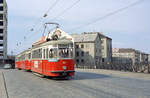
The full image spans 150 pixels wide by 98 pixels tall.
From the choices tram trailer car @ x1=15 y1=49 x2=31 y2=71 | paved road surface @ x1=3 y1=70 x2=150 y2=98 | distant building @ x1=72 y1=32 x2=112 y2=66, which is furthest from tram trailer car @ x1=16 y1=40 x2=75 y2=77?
distant building @ x1=72 y1=32 x2=112 y2=66

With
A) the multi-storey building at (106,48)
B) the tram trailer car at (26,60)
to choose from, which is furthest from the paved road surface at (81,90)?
the multi-storey building at (106,48)

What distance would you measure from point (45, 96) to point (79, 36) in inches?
2676

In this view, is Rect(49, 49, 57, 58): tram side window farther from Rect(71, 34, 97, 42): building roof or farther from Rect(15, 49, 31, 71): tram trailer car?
Rect(71, 34, 97, 42): building roof

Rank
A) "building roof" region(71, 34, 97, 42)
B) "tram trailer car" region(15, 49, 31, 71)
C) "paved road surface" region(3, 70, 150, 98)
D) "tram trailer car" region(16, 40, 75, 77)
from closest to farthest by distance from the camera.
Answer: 1. "paved road surface" region(3, 70, 150, 98)
2. "tram trailer car" region(16, 40, 75, 77)
3. "tram trailer car" region(15, 49, 31, 71)
4. "building roof" region(71, 34, 97, 42)

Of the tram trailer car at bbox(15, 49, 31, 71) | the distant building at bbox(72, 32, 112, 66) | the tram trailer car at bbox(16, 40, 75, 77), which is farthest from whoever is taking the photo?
the distant building at bbox(72, 32, 112, 66)

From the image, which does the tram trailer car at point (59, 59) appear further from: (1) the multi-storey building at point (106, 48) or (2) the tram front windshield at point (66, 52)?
(1) the multi-storey building at point (106, 48)

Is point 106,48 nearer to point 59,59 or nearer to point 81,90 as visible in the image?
point 59,59

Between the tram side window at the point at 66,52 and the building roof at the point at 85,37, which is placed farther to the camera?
the building roof at the point at 85,37

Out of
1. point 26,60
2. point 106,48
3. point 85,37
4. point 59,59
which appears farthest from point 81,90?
point 106,48

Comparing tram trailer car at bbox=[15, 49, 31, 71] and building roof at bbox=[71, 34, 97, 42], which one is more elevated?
building roof at bbox=[71, 34, 97, 42]

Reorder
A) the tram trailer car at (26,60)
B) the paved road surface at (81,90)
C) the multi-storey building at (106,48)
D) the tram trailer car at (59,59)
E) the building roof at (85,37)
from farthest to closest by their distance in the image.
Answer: the multi-storey building at (106,48), the building roof at (85,37), the tram trailer car at (26,60), the tram trailer car at (59,59), the paved road surface at (81,90)

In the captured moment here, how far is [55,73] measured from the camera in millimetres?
16016

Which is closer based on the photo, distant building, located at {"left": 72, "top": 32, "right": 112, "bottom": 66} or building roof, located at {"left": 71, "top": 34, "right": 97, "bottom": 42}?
distant building, located at {"left": 72, "top": 32, "right": 112, "bottom": 66}

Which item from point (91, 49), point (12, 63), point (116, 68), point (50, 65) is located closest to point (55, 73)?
point (50, 65)
